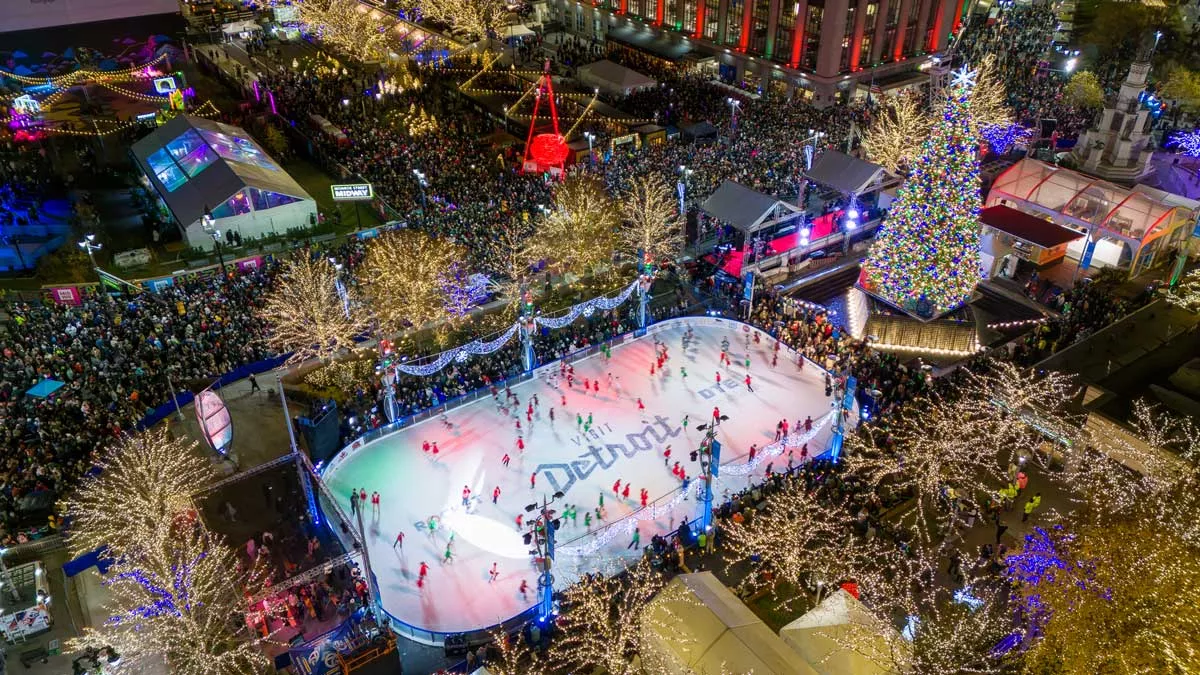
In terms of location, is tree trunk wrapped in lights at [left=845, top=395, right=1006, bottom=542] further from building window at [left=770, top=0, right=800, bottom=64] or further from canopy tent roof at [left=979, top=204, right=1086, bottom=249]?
building window at [left=770, top=0, right=800, bottom=64]

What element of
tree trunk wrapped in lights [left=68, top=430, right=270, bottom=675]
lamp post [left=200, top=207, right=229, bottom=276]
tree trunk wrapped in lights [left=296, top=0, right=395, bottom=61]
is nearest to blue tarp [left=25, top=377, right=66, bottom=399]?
tree trunk wrapped in lights [left=68, top=430, right=270, bottom=675]

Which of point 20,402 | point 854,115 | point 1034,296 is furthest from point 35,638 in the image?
point 854,115

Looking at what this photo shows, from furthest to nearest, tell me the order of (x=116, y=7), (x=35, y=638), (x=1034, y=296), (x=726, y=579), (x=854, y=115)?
(x=116, y=7)
(x=854, y=115)
(x=1034, y=296)
(x=726, y=579)
(x=35, y=638)

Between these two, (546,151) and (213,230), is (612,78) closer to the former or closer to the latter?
(546,151)

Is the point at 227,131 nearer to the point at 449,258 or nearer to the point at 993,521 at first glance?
the point at 449,258

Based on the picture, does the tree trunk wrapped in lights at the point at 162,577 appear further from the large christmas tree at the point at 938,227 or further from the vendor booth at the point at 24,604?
the large christmas tree at the point at 938,227

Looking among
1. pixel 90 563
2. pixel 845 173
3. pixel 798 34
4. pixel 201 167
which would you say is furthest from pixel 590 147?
pixel 90 563
